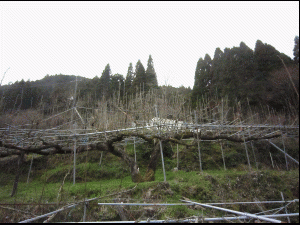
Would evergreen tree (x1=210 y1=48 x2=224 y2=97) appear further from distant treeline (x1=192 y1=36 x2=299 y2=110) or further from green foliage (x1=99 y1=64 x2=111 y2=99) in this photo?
green foliage (x1=99 y1=64 x2=111 y2=99)

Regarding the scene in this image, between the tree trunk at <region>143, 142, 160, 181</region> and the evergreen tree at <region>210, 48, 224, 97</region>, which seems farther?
the tree trunk at <region>143, 142, 160, 181</region>

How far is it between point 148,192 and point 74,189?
9.45 ft

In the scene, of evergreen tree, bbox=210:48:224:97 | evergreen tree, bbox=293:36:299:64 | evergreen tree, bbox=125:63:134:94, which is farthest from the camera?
evergreen tree, bbox=125:63:134:94

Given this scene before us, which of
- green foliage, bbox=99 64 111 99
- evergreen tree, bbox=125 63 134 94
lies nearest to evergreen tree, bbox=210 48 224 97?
evergreen tree, bbox=125 63 134 94

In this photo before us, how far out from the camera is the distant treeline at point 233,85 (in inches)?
46.9

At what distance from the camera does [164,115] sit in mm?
6938

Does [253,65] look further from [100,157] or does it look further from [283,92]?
[100,157]

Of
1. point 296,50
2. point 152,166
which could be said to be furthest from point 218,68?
point 296,50

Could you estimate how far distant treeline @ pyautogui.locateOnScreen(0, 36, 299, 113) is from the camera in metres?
1.19

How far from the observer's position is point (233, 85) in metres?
3.34

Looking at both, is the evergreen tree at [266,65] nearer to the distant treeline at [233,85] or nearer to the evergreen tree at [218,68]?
the distant treeline at [233,85]

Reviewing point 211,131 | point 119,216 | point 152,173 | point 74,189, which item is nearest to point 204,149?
point 211,131

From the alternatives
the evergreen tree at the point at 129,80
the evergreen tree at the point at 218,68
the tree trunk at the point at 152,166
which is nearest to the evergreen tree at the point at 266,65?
the evergreen tree at the point at 218,68

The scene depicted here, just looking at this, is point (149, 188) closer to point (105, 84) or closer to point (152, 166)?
point (152, 166)
